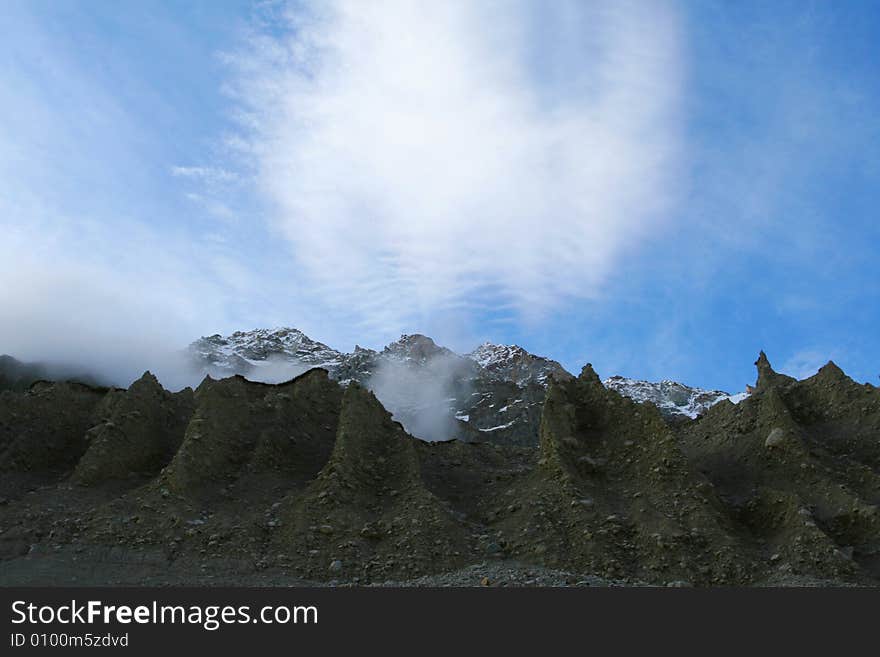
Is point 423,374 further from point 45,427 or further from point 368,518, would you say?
point 368,518

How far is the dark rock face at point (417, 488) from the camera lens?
25609 millimetres

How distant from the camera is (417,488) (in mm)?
29875

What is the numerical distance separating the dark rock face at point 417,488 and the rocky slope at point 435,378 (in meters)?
69.1

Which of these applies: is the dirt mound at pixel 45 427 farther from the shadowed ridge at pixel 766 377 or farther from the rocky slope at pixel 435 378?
the rocky slope at pixel 435 378

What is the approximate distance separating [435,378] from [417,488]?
121942mm

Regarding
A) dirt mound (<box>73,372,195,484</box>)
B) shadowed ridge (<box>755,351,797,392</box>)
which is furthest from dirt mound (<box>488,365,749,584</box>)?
dirt mound (<box>73,372,195,484</box>)

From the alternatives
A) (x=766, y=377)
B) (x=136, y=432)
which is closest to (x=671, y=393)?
(x=766, y=377)

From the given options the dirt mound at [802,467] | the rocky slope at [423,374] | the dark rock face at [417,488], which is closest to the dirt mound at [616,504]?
the dark rock face at [417,488]

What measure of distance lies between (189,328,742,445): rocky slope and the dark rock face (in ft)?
227

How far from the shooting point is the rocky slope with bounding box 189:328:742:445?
400 ft

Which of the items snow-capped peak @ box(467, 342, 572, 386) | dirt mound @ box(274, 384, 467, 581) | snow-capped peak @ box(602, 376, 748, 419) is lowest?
dirt mound @ box(274, 384, 467, 581)

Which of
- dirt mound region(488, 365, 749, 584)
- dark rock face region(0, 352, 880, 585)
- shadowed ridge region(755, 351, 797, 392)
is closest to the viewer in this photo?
dirt mound region(488, 365, 749, 584)

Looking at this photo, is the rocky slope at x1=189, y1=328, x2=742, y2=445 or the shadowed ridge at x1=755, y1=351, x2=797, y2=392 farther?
the rocky slope at x1=189, y1=328, x2=742, y2=445

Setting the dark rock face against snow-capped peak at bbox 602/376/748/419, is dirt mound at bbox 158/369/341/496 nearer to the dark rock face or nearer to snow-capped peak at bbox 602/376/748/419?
the dark rock face
